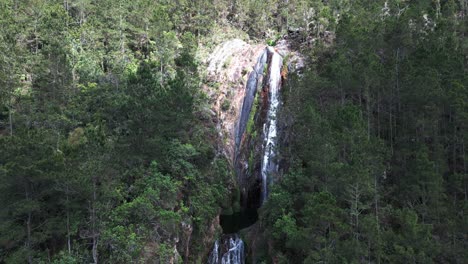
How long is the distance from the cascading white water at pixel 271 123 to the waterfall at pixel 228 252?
6.17 metres

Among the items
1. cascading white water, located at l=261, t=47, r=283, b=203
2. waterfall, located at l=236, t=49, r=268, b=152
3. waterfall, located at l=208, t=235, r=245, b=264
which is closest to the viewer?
waterfall, located at l=208, t=235, r=245, b=264

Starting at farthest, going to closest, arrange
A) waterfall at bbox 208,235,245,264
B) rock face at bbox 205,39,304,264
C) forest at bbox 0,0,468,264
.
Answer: rock face at bbox 205,39,304,264 → waterfall at bbox 208,235,245,264 → forest at bbox 0,0,468,264

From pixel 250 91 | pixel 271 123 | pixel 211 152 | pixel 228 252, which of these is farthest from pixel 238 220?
pixel 250 91

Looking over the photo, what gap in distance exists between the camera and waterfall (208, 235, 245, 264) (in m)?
27.7

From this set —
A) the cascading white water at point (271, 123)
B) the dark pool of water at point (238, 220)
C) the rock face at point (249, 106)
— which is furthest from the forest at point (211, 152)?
the cascading white water at point (271, 123)

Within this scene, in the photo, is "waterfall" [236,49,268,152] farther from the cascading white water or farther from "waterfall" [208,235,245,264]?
"waterfall" [208,235,245,264]

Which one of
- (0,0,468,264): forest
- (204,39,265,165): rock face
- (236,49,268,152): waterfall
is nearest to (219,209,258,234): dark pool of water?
(0,0,468,264): forest

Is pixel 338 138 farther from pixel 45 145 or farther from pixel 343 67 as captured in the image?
pixel 45 145

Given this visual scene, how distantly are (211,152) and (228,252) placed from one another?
8.43 meters

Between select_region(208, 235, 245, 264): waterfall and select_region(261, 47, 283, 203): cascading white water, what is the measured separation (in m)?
6.17

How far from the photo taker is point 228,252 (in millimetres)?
28016

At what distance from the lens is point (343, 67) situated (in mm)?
30578

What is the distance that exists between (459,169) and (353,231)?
12.1 meters

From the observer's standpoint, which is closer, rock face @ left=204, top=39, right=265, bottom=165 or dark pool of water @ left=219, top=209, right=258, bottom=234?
dark pool of water @ left=219, top=209, right=258, bottom=234
